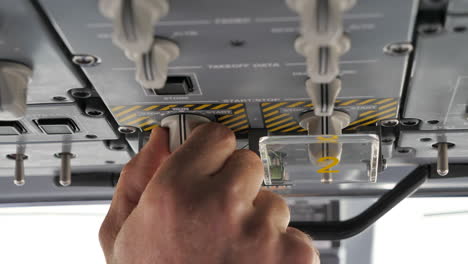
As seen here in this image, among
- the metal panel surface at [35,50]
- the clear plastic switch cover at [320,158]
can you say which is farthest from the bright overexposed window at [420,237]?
the metal panel surface at [35,50]

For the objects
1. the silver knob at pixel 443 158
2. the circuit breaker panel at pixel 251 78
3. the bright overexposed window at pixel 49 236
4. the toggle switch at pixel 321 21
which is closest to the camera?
the toggle switch at pixel 321 21

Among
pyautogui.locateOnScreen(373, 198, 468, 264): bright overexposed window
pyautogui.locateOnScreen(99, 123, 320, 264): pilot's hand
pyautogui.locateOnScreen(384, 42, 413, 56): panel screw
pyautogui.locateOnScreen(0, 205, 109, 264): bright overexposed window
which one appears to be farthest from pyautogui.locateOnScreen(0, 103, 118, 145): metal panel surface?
pyautogui.locateOnScreen(373, 198, 468, 264): bright overexposed window

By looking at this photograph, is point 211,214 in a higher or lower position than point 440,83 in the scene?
lower

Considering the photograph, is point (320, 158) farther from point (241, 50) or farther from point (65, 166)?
point (65, 166)

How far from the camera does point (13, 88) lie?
1.11 meters

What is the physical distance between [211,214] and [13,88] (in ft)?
1.29

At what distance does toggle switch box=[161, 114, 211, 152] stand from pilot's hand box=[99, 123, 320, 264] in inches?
2.6

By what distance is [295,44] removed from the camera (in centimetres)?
100

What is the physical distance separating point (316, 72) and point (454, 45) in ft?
0.88

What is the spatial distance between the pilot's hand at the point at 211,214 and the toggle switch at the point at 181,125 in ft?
0.22

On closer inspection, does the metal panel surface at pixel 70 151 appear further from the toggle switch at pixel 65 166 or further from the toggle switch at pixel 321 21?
the toggle switch at pixel 321 21

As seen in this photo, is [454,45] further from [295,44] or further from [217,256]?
[217,256]

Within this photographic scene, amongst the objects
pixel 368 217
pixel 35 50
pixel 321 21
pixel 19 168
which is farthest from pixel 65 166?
pixel 321 21

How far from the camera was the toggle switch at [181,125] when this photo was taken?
4.23 ft
